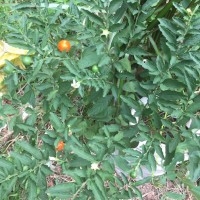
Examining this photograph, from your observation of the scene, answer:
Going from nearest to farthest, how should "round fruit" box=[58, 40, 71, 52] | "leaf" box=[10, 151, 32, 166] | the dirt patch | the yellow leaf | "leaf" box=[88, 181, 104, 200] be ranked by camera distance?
1. "leaf" box=[88, 181, 104, 200]
2. "leaf" box=[10, 151, 32, 166]
3. "round fruit" box=[58, 40, 71, 52]
4. the dirt patch
5. the yellow leaf

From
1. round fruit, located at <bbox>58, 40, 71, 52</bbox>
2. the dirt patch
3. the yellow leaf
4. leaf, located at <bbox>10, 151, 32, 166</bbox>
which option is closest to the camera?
leaf, located at <bbox>10, 151, 32, 166</bbox>

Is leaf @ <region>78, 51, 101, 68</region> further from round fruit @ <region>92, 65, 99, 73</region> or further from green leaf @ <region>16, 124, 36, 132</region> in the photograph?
green leaf @ <region>16, 124, 36, 132</region>

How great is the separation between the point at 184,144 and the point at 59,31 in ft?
1.51

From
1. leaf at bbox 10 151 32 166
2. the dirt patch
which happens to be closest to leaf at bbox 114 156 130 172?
leaf at bbox 10 151 32 166

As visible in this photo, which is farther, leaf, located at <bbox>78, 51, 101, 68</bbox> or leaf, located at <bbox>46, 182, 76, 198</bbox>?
leaf, located at <bbox>78, 51, 101, 68</bbox>

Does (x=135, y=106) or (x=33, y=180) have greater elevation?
(x=135, y=106)

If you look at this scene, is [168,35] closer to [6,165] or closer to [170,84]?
[170,84]

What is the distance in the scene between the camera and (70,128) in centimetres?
108

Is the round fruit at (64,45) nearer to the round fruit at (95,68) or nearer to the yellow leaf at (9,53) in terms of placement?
the round fruit at (95,68)

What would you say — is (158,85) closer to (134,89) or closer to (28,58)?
(134,89)

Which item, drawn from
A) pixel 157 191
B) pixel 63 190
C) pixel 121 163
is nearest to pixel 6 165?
pixel 63 190

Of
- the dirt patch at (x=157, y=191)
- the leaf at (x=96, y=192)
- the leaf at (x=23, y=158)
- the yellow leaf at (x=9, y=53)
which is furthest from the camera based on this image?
the yellow leaf at (x=9, y=53)

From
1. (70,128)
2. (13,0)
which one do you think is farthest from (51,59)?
(13,0)

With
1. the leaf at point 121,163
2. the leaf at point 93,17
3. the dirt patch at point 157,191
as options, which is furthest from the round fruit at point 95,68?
the dirt patch at point 157,191
